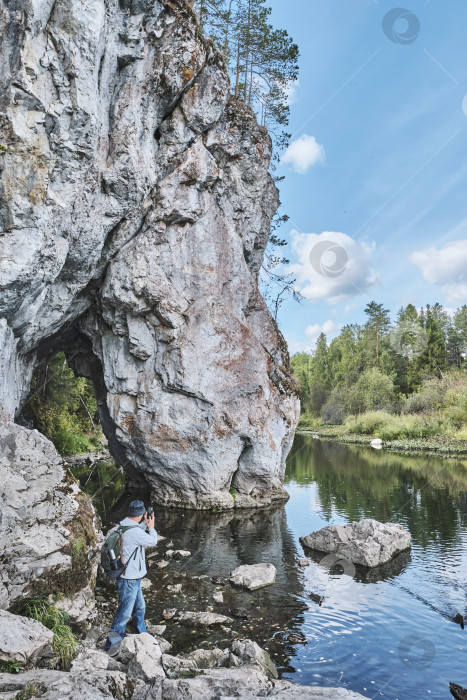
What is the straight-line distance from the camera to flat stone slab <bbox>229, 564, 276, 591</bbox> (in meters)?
10.8

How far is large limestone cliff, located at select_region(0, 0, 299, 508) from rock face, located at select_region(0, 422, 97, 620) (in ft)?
12.8

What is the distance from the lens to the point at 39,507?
8.60 meters

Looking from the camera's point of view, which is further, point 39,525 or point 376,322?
point 376,322

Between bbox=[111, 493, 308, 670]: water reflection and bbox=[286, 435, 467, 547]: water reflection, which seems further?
bbox=[286, 435, 467, 547]: water reflection

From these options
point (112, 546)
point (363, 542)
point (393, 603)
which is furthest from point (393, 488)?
point (112, 546)

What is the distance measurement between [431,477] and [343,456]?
11739mm

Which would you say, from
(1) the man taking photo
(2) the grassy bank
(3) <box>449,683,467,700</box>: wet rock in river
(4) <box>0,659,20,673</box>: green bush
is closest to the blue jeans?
(1) the man taking photo

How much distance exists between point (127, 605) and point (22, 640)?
211 cm

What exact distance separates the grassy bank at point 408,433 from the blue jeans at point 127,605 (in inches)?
1327

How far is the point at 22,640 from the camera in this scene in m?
5.66

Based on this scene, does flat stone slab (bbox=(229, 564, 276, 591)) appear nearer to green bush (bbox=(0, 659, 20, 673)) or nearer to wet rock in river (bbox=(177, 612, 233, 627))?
wet rock in river (bbox=(177, 612, 233, 627))

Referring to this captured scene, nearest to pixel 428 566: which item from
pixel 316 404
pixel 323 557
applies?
pixel 323 557

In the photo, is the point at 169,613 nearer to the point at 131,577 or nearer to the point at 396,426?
the point at 131,577

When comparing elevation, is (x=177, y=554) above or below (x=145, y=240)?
below
